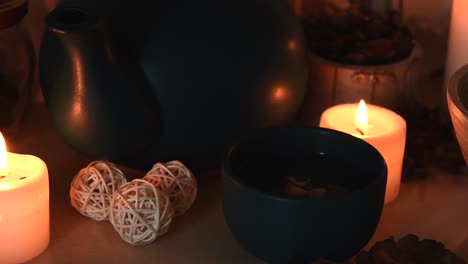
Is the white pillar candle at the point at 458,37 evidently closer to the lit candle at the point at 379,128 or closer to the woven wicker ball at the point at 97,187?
the lit candle at the point at 379,128

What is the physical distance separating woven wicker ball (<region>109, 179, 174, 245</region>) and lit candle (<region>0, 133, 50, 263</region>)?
5 centimetres

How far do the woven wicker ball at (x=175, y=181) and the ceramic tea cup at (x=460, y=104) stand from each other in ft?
0.70

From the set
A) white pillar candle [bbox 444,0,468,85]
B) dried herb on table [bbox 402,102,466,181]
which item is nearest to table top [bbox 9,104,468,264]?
dried herb on table [bbox 402,102,466,181]

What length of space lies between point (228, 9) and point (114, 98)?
11 centimetres

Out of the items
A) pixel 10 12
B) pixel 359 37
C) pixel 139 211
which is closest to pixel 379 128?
pixel 359 37

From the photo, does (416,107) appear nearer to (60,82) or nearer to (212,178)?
(212,178)

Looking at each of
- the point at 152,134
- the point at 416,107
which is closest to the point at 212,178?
the point at 152,134

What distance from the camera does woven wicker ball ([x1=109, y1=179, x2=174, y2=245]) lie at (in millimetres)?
584

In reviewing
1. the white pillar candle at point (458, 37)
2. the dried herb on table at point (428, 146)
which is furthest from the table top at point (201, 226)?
the white pillar candle at point (458, 37)

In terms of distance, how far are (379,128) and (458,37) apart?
0.15 metres

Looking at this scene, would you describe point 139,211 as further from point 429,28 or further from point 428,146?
point 429,28

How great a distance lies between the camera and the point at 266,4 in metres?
0.64

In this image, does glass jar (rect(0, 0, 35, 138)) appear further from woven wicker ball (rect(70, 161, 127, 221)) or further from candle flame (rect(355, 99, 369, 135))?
candle flame (rect(355, 99, 369, 135))

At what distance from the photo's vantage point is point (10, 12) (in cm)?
67
